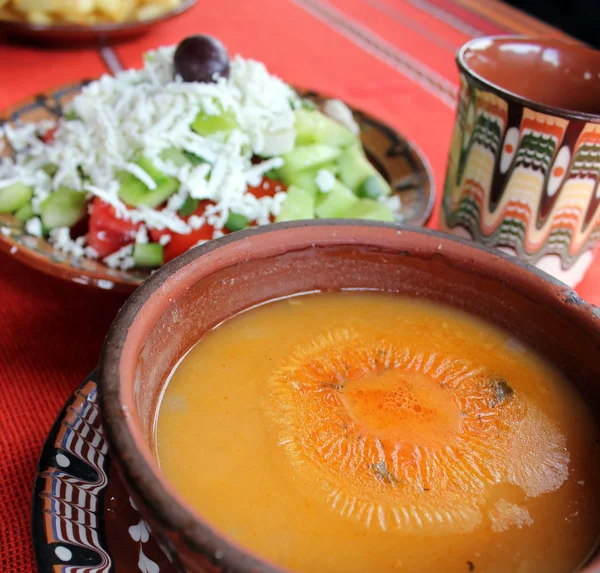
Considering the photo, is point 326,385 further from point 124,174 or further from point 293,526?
point 124,174

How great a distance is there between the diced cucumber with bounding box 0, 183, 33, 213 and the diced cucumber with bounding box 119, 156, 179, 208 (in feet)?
0.56

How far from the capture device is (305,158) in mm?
1238

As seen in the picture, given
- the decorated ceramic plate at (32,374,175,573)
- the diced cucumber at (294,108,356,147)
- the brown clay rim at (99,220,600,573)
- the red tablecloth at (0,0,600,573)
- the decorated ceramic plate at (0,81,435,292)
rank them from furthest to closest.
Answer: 1. the diced cucumber at (294,108,356,147)
2. the decorated ceramic plate at (0,81,435,292)
3. the red tablecloth at (0,0,600,573)
4. the decorated ceramic plate at (32,374,175,573)
5. the brown clay rim at (99,220,600,573)

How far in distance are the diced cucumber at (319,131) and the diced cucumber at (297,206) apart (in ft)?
0.46

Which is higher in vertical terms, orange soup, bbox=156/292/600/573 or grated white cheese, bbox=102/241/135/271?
orange soup, bbox=156/292/600/573

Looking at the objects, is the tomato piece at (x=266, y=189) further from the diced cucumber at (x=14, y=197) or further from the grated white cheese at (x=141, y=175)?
the diced cucumber at (x=14, y=197)

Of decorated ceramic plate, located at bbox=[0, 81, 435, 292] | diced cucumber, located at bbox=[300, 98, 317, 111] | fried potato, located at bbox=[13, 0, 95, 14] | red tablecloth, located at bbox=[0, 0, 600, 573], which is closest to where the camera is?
red tablecloth, located at bbox=[0, 0, 600, 573]

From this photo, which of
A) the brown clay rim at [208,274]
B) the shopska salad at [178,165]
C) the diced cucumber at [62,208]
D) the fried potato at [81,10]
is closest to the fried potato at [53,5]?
the fried potato at [81,10]

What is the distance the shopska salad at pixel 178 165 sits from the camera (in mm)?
1118

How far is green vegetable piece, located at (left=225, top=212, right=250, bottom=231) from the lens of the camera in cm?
112

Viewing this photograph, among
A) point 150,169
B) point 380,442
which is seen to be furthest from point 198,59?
point 380,442

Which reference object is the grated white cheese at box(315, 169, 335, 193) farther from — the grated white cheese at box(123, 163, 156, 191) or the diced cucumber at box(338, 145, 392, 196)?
the grated white cheese at box(123, 163, 156, 191)

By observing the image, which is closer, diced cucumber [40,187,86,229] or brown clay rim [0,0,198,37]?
diced cucumber [40,187,86,229]

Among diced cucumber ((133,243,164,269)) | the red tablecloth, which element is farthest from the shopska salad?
the red tablecloth
